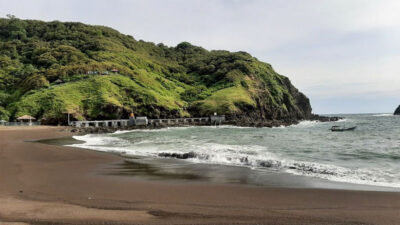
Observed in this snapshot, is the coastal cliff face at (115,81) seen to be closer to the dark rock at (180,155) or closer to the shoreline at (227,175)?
the dark rock at (180,155)

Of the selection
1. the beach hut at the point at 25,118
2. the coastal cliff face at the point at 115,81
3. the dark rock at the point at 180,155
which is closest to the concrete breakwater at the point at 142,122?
the coastal cliff face at the point at 115,81

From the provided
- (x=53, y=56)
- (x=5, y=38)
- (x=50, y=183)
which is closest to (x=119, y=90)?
(x=53, y=56)

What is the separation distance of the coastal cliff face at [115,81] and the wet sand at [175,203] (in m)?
67.1

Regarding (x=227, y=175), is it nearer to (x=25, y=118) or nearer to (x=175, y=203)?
(x=175, y=203)

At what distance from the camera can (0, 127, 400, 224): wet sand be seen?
6.09 metres

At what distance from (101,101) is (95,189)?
239ft

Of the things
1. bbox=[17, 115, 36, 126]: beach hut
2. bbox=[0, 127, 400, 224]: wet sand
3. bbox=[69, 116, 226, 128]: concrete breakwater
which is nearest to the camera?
bbox=[0, 127, 400, 224]: wet sand

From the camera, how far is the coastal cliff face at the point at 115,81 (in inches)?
3044

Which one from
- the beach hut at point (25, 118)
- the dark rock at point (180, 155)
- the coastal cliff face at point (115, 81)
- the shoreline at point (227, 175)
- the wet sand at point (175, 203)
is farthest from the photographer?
the coastal cliff face at point (115, 81)

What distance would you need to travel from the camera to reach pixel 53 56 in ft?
365

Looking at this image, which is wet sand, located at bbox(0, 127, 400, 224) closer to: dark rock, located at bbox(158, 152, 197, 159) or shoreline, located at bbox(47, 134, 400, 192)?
shoreline, located at bbox(47, 134, 400, 192)

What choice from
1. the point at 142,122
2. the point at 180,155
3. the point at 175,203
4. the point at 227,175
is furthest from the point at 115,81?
the point at 175,203

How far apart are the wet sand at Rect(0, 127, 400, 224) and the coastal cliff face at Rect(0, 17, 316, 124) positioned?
67120mm

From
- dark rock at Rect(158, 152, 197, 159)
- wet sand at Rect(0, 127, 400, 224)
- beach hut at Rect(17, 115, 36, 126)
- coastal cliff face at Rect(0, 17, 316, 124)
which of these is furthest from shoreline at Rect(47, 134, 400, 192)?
coastal cliff face at Rect(0, 17, 316, 124)
